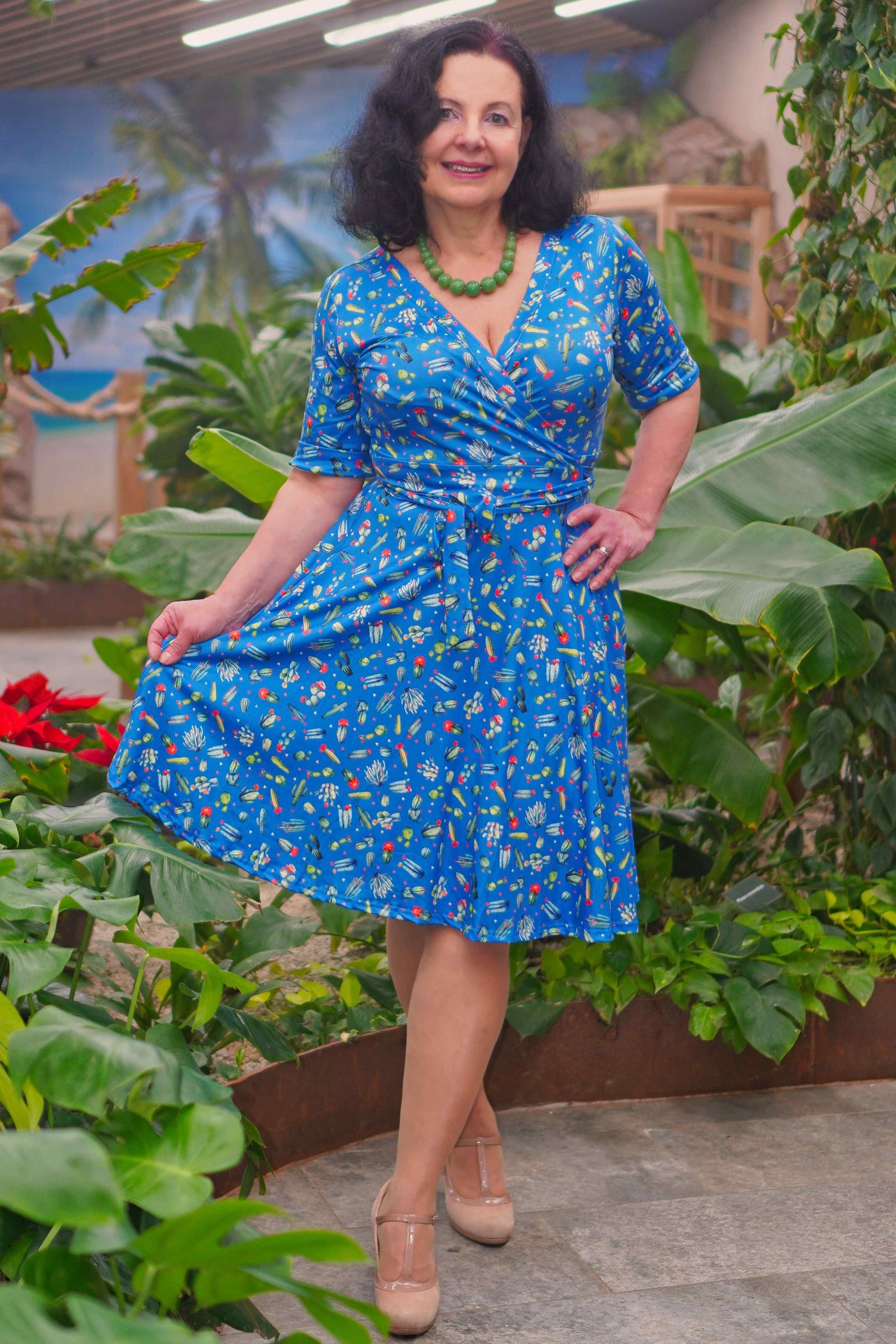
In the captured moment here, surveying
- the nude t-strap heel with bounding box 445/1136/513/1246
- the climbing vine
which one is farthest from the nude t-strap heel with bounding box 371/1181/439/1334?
the climbing vine

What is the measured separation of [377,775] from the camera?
6.16 ft

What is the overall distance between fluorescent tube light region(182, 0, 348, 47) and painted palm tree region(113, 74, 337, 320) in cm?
146

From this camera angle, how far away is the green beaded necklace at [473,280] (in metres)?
1.88

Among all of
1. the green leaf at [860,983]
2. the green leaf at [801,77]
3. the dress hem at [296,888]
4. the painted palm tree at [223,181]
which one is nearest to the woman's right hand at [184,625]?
the dress hem at [296,888]

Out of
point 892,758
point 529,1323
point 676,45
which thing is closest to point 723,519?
point 892,758

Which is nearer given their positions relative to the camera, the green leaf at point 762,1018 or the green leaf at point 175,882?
Answer: the green leaf at point 175,882

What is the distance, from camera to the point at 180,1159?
3.85 feet

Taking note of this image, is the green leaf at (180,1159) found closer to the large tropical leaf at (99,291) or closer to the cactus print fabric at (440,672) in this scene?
the cactus print fabric at (440,672)

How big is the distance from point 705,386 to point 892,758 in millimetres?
1489

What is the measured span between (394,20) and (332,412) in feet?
40.7

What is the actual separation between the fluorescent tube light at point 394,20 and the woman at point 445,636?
10.5 m

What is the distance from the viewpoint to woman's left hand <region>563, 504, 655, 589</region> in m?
1.91

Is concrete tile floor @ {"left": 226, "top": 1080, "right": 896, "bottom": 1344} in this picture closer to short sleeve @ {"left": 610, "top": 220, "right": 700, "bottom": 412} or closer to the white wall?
short sleeve @ {"left": 610, "top": 220, "right": 700, "bottom": 412}

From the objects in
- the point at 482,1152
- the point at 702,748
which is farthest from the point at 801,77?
the point at 482,1152
